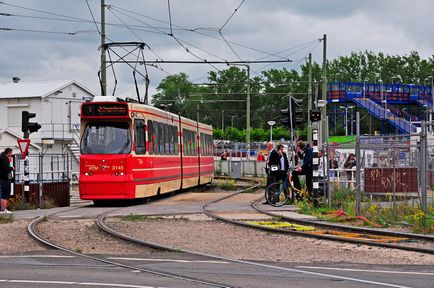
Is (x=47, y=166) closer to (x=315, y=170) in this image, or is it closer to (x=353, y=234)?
(x=315, y=170)

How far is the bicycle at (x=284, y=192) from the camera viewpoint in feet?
75.9

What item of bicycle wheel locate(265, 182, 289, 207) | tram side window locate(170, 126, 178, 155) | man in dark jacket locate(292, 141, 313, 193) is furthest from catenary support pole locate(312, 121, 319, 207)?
tram side window locate(170, 126, 178, 155)

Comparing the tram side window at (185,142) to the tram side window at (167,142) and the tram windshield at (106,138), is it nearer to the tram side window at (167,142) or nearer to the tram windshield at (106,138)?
the tram side window at (167,142)

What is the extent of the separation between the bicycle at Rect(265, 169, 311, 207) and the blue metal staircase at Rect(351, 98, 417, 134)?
4570 centimetres

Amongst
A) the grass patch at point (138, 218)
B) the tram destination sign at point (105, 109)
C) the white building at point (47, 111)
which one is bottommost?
the grass patch at point (138, 218)

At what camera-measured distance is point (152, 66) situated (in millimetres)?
36312

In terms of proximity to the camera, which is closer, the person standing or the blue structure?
the person standing

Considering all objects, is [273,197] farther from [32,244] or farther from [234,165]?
[234,165]

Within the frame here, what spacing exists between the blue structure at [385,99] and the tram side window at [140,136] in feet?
152

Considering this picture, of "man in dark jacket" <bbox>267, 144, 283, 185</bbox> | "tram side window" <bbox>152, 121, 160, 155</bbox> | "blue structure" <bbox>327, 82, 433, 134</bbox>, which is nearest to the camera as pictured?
"man in dark jacket" <bbox>267, 144, 283, 185</bbox>

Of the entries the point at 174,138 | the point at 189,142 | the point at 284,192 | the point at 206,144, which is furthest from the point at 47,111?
the point at 284,192

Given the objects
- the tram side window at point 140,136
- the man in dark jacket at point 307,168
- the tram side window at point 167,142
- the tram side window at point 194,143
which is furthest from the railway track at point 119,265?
the tram side window at point 194,143

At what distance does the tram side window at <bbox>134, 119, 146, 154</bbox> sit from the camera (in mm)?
24219

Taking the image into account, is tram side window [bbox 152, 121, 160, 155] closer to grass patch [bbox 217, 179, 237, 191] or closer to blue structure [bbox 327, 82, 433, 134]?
grass patch [bbox 217, 179, 237, 191]
